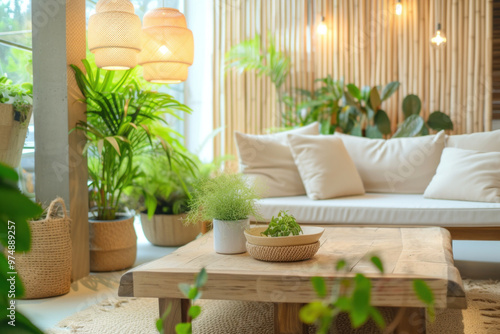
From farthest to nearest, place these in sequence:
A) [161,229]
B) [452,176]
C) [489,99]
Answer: [489,99] → [161,229] → [452,176]

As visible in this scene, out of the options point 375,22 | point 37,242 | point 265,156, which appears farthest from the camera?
point 375,22

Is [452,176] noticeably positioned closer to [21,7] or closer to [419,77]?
[419,77]

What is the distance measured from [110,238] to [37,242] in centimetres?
62

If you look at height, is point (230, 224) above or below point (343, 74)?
below

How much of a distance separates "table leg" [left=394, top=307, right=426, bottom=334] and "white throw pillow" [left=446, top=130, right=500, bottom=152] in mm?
2248

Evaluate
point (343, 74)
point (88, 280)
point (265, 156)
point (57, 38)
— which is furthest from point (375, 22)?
point (88, 280)

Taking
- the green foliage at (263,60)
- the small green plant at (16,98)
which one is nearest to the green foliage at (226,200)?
the small green plant at (16,98)

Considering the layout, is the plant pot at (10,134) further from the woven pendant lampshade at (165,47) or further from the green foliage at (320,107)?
the green foliage at (320,107)

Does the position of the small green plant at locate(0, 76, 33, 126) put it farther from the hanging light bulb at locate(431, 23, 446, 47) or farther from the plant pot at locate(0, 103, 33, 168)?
the hanging light bulb at locate(431, 23, 446, 47)

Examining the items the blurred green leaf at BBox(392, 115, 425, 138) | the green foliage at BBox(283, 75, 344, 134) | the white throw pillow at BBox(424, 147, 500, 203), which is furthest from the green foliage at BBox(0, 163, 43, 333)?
the green foliage at BBox(283, 75, 344, 134)

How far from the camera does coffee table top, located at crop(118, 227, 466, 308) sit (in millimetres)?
1578

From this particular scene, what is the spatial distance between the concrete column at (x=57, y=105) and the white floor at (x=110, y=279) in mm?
201

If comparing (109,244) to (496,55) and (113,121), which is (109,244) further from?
(496,55)

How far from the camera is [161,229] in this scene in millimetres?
4047
